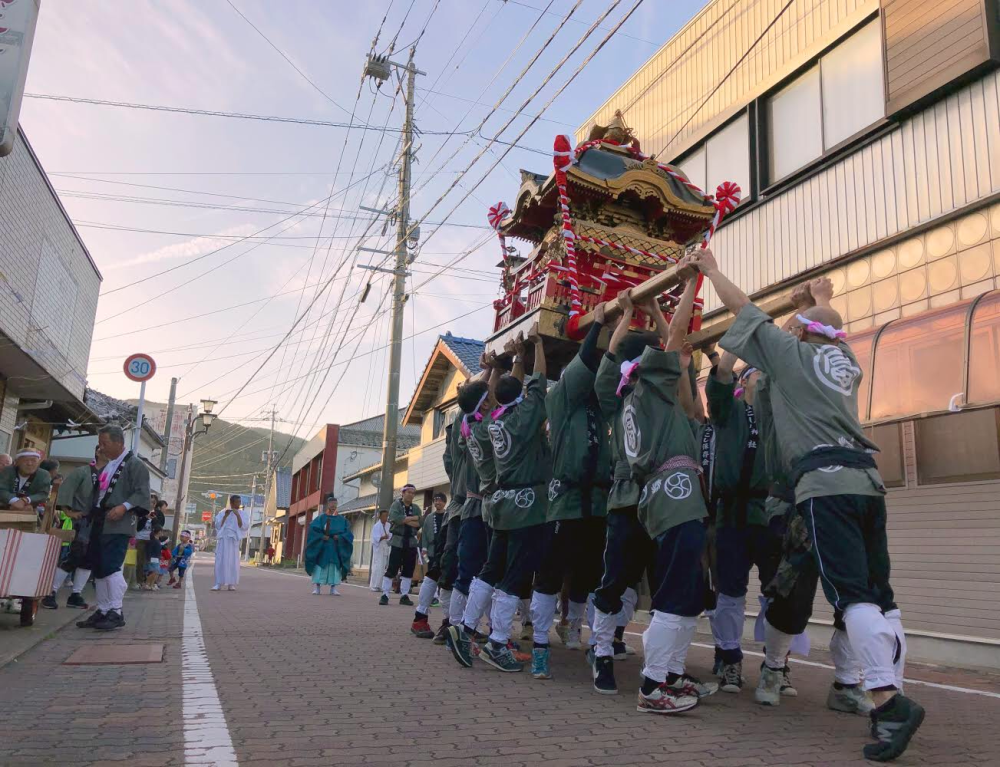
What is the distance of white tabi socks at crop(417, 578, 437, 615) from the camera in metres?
7.58

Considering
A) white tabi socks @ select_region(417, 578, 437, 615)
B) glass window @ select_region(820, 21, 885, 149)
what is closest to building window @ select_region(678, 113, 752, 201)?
glass window @ select_region(820, 21, 885, 149)

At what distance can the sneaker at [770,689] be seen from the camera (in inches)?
172

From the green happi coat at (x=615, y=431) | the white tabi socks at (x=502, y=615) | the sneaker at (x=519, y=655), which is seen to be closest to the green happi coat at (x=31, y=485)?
the sneaker at (x=519, y=655)

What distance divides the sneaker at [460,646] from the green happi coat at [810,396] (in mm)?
2780

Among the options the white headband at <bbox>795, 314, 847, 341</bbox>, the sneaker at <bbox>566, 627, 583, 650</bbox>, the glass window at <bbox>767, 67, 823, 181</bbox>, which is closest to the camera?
the white headband at <bbox>795, 314, 847, 341</bbox>

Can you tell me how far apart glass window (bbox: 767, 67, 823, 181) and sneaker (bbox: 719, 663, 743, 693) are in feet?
25.6

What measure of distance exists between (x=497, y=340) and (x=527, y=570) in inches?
103

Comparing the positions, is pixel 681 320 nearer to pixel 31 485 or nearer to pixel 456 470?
pixel 456 470

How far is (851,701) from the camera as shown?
424 centimetres

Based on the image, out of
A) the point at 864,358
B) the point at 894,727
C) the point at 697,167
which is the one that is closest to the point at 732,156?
the point at 697,167

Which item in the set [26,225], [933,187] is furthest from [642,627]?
[26,225]

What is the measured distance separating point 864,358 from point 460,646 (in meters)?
5.42

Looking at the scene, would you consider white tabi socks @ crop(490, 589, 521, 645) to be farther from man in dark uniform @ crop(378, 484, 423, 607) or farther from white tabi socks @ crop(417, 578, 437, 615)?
man in dark uniform @ crop(378, 484, 423, 607)

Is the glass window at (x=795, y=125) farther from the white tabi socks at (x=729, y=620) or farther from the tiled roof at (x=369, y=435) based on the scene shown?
the tiled roof at (x=369, y=435)
